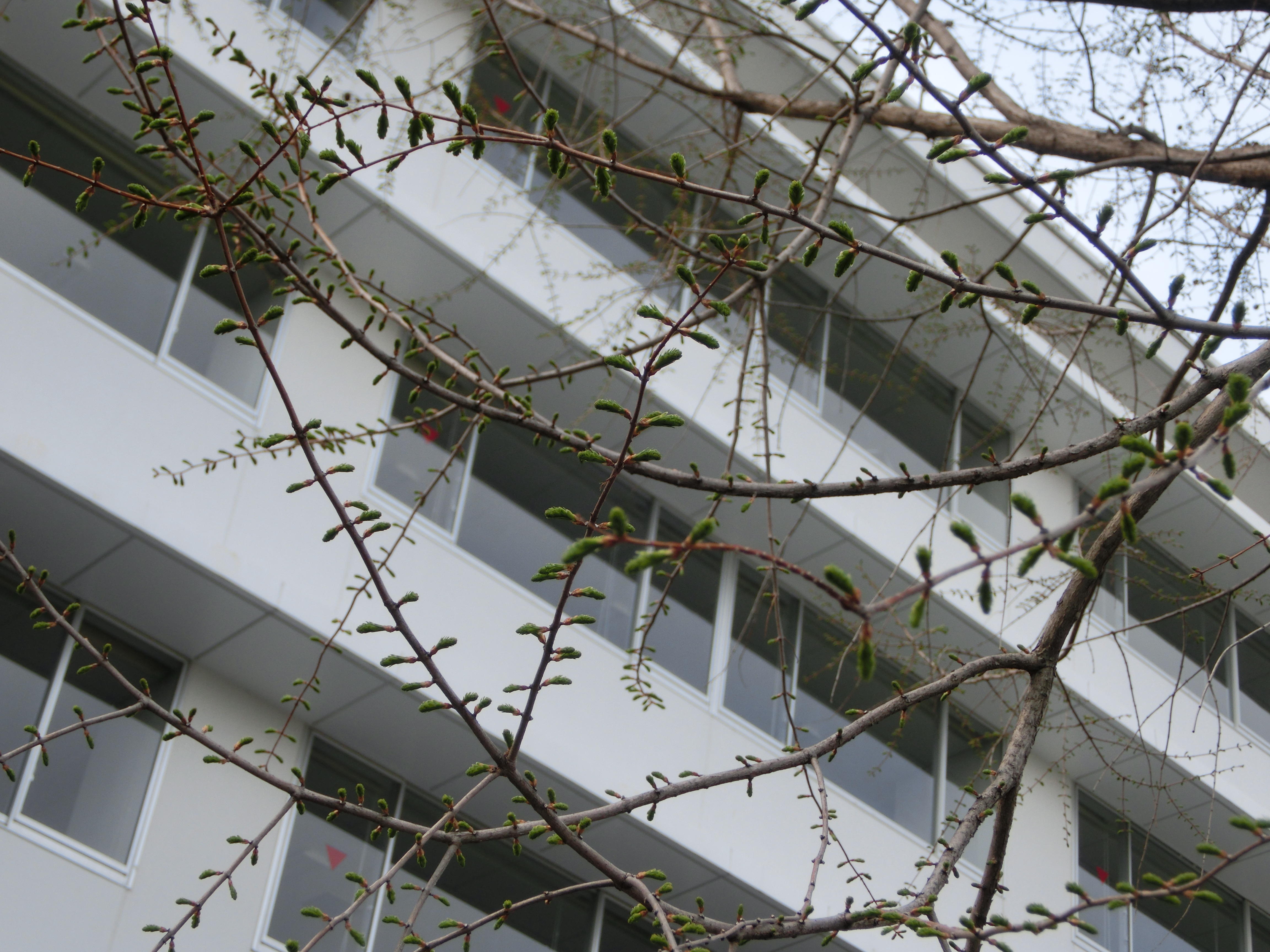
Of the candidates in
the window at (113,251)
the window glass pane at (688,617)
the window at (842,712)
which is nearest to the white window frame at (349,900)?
the window glass pane at (688,617)

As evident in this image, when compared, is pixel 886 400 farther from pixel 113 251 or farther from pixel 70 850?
pixel 70 850

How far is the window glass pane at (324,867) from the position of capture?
5.88 metres

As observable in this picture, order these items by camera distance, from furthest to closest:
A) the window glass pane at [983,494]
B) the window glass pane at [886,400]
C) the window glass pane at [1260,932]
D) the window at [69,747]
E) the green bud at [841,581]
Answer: the window glass pane at [1260,932] → the window glass pane at [983,494] → the window glass pane at [886,400] → the window at [69,747] → the green bud at [841,581]

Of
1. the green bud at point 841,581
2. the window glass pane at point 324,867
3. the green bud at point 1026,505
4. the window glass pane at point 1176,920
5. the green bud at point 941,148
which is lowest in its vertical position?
the green bud at point 841,581

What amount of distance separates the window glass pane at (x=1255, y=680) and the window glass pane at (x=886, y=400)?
3.37 metres

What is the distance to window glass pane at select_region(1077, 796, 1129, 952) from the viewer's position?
9156 mm

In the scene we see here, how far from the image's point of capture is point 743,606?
28.0 feet

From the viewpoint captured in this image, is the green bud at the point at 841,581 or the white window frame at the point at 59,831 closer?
the green bud at the point at 841,581

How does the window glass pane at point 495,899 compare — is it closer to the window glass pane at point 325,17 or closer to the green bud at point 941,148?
the window glass pane at point 325,17

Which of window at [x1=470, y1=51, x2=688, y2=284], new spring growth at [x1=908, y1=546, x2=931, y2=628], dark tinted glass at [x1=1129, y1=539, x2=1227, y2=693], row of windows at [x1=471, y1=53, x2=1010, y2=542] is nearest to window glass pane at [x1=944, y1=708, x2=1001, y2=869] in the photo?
row of windows at [x1=471, y1=53, x2=1010, y2=542]

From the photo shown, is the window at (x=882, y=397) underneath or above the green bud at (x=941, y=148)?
above

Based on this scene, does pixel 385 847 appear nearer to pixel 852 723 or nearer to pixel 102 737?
pixel 102 737

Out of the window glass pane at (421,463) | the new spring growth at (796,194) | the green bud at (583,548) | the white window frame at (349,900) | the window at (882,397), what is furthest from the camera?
the window at (882,397)

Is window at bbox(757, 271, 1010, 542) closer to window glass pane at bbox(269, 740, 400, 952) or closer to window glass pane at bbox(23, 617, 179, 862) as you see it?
window glass pane at bbox(269, 740, 400, 952)
